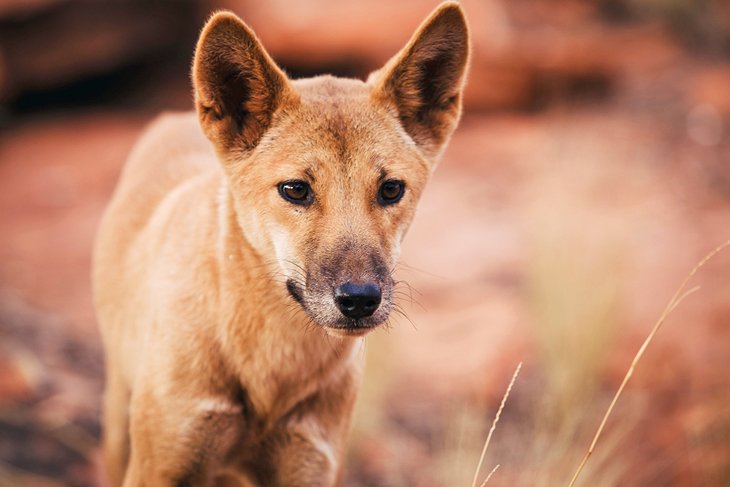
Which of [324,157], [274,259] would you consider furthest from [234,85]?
[274,259]

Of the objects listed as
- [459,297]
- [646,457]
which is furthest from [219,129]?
[459,297]

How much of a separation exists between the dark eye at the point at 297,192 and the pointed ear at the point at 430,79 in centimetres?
47

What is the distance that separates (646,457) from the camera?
4.96 m

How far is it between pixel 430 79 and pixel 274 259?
93cm

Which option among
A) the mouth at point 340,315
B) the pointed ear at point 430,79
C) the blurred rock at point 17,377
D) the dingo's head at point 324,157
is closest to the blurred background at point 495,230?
the blurred rock at point 17,377

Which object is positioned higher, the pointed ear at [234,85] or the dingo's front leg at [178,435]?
the pointed ear at [234,85]

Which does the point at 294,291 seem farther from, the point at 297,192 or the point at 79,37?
the point at 79,37

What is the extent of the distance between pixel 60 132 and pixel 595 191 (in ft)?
20.2

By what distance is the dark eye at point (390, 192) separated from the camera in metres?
3.07

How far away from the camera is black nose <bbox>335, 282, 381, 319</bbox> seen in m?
2.74

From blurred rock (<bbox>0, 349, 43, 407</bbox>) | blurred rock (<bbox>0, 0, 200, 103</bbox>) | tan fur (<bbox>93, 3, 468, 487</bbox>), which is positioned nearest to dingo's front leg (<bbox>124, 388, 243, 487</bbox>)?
tan fur (<bbox>93, 3, 468, 487</bbox>)

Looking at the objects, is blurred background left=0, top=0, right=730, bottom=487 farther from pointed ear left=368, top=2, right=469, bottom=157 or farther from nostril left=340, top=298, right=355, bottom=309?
nostril left=340, top=298, right=355, bottom=309

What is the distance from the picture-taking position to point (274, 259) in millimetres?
3055

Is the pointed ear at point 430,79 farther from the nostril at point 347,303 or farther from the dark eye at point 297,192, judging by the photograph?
the nostril at point 347,303
